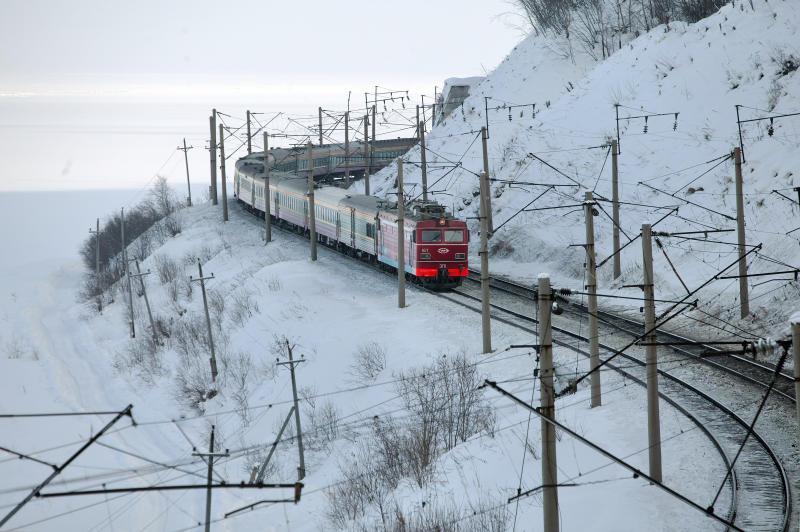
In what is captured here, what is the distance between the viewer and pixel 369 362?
33.3 metres

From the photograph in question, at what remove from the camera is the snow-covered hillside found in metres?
37.1

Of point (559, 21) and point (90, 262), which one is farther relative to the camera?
point (90, 262)

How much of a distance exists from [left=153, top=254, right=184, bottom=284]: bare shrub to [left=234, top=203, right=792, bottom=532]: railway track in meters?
40.0

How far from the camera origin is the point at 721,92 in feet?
159

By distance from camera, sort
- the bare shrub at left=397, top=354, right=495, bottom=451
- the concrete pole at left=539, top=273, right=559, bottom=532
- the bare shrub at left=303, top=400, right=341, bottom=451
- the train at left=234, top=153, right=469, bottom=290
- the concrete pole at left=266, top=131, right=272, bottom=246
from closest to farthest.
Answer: the concrete pole at left=539, top=273, right=559, bottom=532
the bare shrub at left=397, top=354, right=495, bottom=451
the bare shrub at left=303, top=400, right=341, bottom=451
the train at left=234, top=153, right=469, bottom=290
the concrete pole at left=266, top=131, right=272, bottom=246

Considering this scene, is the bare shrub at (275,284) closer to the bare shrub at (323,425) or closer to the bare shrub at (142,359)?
the bare shrub at (142,359)

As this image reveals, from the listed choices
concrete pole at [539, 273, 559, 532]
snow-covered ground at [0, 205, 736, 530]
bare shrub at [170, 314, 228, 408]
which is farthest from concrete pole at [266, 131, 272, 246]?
concrete pole at [539, 273, 559, 532]

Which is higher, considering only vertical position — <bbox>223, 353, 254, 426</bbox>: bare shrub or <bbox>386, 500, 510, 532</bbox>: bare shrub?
<bbox>386, 500, 510, 532</bbox>: bare shrub

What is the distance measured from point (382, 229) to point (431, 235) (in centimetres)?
416

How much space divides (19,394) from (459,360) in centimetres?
3061

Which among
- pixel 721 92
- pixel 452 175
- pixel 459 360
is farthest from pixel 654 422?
pixel 452 175

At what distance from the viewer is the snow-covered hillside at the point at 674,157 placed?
37.1 meters

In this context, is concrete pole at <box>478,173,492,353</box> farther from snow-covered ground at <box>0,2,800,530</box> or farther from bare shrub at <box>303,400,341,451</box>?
bare shrub at <box>303,400,341,451</box>

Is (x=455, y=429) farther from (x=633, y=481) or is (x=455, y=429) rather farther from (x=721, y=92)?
(x=721, y=92)
